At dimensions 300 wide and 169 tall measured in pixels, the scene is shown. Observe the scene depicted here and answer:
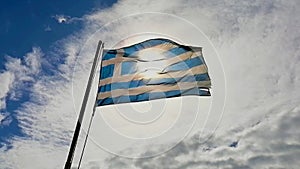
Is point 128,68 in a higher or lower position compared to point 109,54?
lower

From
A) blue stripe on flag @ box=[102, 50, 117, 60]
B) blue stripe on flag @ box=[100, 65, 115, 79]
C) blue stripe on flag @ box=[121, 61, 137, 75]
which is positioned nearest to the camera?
blue stripe on flag @ box=[100, 65, 115, 79]

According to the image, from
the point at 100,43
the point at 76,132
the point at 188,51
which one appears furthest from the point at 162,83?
the point at 76,132

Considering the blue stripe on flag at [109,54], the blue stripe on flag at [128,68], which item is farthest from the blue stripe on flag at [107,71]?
the blue stripe on flag at [128,68]

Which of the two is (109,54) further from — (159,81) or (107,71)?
(159,81)

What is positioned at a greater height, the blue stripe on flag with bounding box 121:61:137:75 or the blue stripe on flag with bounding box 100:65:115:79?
the blue stripe on flag with bounding box 121:61:137:75

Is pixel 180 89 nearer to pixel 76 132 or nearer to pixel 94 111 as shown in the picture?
pixel 94 111

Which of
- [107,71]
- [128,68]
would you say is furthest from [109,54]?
[128,68]

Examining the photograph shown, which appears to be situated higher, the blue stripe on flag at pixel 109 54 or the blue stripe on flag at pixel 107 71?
the blue stripe on flag at pixel 109 54

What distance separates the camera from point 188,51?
2219 cm

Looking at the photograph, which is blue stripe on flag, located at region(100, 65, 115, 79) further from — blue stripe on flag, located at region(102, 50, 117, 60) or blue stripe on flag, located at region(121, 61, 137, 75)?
blue stripe on flag, located at region(121, 61, 137, 75)

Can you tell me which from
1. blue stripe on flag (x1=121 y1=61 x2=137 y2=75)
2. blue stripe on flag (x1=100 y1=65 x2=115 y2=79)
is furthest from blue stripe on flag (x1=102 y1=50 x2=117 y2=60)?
blue stripe on flag (x1=121 y1=61 x2=137 y2=75)

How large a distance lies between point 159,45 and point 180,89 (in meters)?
2.89

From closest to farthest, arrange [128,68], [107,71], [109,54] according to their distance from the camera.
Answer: [107,71], [109,54], [128,68]

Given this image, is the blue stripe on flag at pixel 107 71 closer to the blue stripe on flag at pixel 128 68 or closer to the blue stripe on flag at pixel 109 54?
the blue stripe on flag at pixel 109 54
